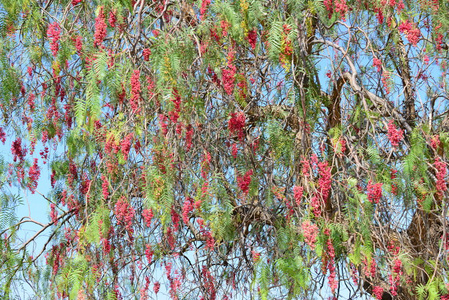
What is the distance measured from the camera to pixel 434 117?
401cm

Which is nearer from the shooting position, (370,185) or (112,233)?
(370,185)

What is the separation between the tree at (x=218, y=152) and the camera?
2.71 m

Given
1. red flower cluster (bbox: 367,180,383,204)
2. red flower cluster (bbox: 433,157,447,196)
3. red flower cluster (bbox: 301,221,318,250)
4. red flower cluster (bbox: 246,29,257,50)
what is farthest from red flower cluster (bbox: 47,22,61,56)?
red flower cluster (bbox: 433,157,447,196)

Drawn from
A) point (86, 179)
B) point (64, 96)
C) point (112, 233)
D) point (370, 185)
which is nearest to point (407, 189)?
point (370, 185)

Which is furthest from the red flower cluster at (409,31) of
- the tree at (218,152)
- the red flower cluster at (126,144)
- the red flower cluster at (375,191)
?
the red flower cluster at (126,144)

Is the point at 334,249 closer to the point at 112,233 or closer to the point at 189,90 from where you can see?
the point at 189,90

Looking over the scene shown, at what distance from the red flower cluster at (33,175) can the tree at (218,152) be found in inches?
16.0

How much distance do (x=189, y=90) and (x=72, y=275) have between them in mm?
1001

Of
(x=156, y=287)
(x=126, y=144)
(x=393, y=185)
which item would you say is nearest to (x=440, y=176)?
(x=393, y=185)

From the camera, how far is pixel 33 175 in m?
4.24

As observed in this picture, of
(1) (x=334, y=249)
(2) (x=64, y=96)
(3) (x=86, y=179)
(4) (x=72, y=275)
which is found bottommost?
(1) (x=334, y=249)

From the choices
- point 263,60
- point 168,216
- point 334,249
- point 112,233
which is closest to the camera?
point 168,216

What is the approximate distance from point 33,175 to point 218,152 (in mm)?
1632

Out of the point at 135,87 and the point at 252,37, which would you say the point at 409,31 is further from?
the point at 135,87
